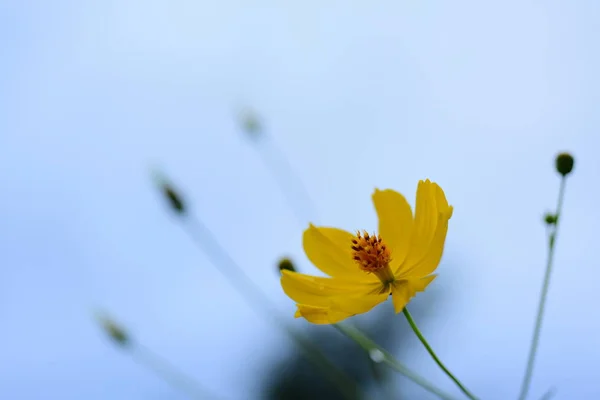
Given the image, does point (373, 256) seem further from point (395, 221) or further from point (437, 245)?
point (437, 245)

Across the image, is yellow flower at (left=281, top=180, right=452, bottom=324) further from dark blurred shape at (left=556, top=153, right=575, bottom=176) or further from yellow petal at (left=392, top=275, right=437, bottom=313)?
dark blurred shape at (left=556, top=153, right=575, bottom=176)

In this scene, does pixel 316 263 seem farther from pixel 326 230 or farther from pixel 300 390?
pixel 300 390

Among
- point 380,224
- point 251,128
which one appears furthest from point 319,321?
point 251,128

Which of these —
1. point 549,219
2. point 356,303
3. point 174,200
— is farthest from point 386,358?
point 174,200

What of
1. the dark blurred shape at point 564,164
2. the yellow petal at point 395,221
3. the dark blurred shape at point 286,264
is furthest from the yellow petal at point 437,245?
the dark blurred shape at point 564,164

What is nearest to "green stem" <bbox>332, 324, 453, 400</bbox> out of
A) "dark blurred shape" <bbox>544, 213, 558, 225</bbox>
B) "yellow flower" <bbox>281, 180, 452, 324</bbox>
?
"yellow flower" <bbox>281, 180, 452, 324</bbox>

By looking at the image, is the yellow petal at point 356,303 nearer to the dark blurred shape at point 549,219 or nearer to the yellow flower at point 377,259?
the yellow flower at point 377,259
